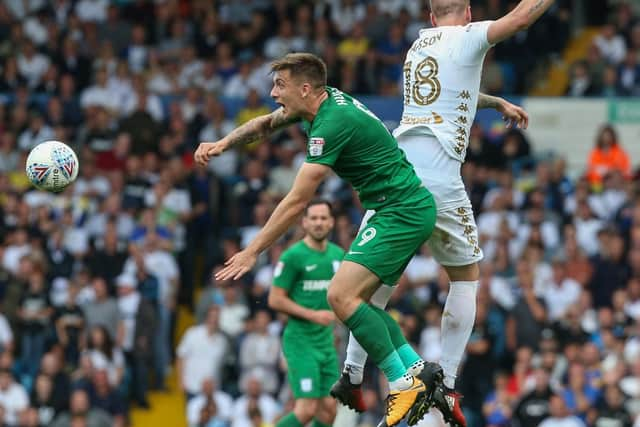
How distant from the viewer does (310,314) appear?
12.9 meters

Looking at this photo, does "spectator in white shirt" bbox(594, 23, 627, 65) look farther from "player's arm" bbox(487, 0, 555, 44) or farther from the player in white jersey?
"player's arm" bbox(487, 0, 555, 44)

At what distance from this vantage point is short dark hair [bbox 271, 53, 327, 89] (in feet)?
31.1

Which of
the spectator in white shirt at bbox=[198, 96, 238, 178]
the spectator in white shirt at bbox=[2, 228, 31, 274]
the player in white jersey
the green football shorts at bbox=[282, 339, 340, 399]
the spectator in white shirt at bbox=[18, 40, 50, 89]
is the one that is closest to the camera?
the player in white jersey

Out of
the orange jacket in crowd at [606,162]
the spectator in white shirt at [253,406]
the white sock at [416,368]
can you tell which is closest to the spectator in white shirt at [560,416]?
the spectator in white shirt at [253,406]

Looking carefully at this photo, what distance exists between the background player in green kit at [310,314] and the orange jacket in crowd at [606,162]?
26.1 feet

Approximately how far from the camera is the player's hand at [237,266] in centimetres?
880

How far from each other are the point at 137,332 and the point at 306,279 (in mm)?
6129

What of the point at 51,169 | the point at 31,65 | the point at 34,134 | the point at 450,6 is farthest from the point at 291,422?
the point at 31,65

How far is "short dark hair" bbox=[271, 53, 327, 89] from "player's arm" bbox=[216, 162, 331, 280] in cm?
65

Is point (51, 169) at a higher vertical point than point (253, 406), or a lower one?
higher

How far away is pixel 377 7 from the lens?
23.9 m

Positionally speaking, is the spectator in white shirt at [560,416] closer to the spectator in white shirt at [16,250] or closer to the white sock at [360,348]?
the white sock at [360,348]

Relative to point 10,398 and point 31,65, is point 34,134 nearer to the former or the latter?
point 31,65

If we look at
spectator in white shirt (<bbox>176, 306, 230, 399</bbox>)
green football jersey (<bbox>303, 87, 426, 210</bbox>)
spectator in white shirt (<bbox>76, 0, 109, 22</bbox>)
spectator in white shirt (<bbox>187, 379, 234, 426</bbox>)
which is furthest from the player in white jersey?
spectator in white shirt (<bbox>76, 0, 109, 22</bbox>)
